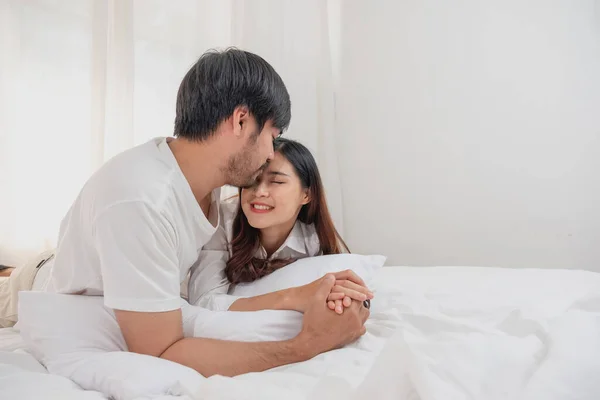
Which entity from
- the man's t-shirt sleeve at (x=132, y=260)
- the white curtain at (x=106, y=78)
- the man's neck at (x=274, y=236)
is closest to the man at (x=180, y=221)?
the man's t-shirt sleeve at (x=132, y=260)

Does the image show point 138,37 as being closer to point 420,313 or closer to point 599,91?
point 420,313

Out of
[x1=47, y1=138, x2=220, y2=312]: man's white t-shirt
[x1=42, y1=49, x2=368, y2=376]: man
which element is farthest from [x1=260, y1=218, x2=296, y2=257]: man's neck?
[x1=47, y1=138, x2=220, y2=312]: man's white t-shirt

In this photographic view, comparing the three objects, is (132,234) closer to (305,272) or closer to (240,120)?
(240,120)

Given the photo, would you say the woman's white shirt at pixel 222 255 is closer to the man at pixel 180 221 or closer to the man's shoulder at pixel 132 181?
the man at pixel 180 221

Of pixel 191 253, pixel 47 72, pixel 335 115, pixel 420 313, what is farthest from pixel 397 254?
pixel 47 72

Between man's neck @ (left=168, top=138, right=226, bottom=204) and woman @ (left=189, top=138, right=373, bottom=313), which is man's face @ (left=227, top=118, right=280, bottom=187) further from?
woman @ (left=189, top=138, right=373, bottom=313)

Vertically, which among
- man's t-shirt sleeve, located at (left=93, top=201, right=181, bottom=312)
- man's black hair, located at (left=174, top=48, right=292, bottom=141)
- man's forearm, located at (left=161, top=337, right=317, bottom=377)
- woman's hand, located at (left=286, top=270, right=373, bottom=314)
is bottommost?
man's forearm, located at (left=161, top=337, right=317, bottom=377)

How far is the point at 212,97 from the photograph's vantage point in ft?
4.13

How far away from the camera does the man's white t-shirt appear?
1.05 metres

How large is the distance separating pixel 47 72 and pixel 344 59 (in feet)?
4.33

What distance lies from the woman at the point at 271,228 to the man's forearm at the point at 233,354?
23 centimetres

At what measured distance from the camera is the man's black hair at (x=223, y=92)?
4.13 feet

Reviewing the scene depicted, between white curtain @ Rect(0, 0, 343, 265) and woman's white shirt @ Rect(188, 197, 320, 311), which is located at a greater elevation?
white curtain @ Rect(0, 0, 343, 265)

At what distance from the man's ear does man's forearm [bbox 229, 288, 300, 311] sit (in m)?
0.40
